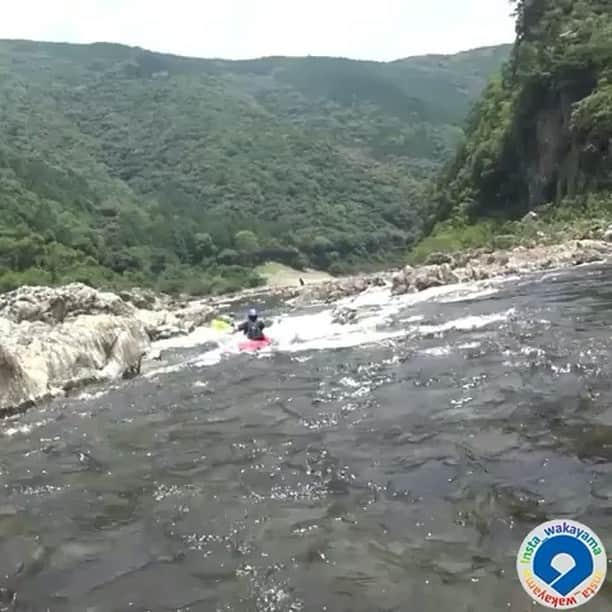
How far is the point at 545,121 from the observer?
213 ft

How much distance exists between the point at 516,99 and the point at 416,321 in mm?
52417

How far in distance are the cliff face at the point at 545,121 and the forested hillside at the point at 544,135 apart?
84 millimetres

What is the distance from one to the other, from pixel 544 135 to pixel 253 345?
161 ft

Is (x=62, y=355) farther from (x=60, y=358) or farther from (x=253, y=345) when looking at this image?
(x=253, y=345)

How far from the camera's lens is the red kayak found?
22.6 meters

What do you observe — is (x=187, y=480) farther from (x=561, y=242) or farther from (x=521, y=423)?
(x=561, y=242)

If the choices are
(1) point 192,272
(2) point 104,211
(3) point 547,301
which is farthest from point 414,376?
(2) point 104,211

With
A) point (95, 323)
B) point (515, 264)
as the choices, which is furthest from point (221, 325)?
point (515, 264)

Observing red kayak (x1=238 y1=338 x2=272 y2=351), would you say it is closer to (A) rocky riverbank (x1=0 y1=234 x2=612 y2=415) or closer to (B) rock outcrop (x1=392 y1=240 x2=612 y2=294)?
(A) rocky riverbank (x1=0 y1=234 x2=612 y2=415)

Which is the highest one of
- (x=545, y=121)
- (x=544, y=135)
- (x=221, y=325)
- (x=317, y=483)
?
(x=545, y=121)

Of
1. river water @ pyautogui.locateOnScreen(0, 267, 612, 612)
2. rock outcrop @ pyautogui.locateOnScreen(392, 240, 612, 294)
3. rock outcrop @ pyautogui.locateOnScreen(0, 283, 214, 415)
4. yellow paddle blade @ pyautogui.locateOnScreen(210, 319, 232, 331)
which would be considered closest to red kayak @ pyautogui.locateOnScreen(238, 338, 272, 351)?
rock outcrop @ pyautogui.locateOnScreen(0, 283, 214, 415)

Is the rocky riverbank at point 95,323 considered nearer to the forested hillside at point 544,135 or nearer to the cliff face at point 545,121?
the forested hillside at point 544,135

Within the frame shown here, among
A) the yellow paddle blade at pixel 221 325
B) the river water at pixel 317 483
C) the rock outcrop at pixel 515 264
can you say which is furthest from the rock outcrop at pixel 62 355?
the rock outcrop at pixel 515 264

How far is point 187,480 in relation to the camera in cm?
945
